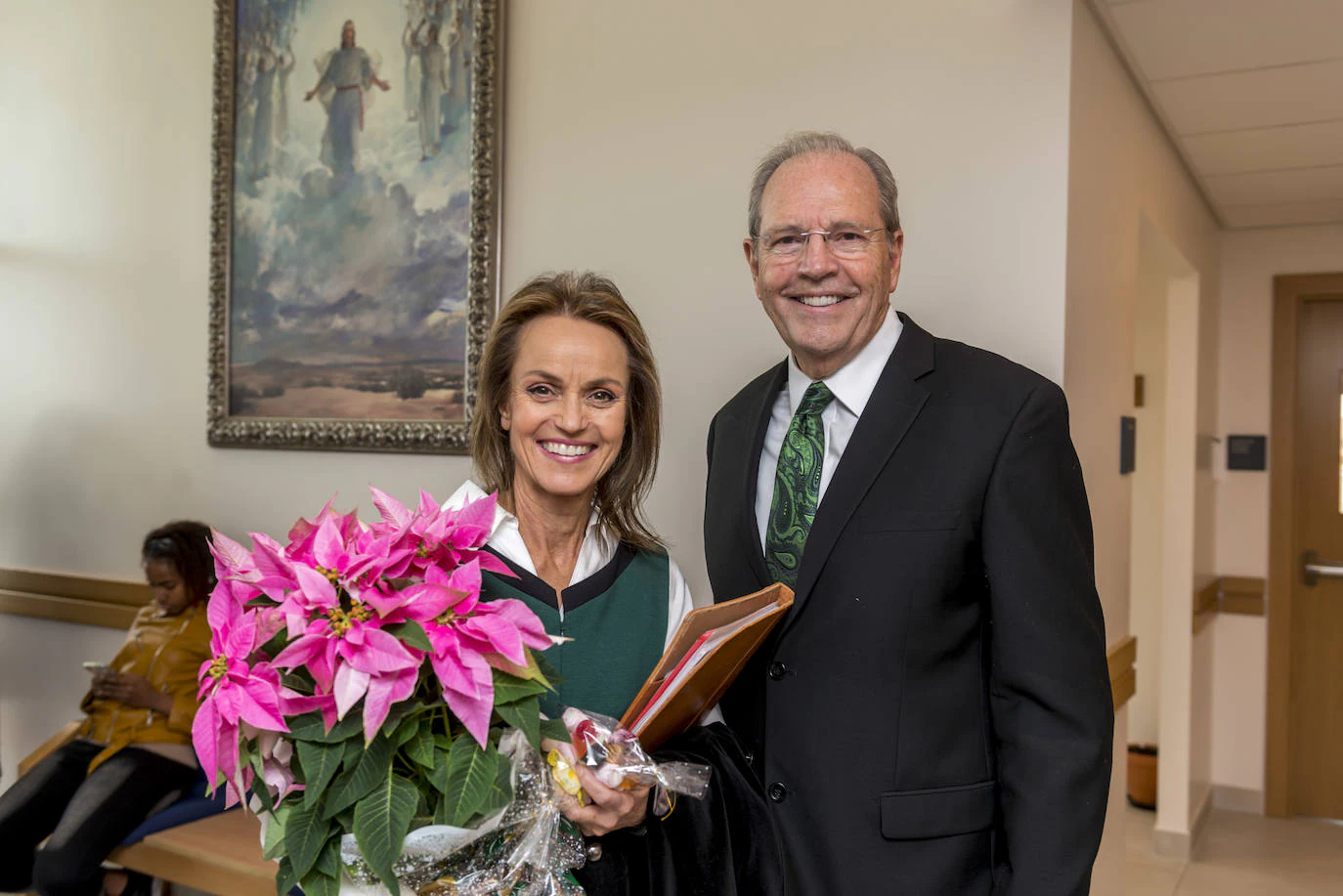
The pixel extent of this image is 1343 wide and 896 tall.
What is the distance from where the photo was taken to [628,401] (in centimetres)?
173

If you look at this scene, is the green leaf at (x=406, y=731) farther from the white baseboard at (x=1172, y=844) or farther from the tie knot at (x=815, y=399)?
the white baseboard at (x=1172, y=844)

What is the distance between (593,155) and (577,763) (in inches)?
79.6

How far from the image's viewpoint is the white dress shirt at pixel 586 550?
5.22 ft

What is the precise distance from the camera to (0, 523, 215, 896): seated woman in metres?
2.97

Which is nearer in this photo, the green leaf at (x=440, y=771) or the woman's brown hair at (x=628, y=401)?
the green leaf at (x=440, y=771)

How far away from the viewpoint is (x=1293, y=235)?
4.85m

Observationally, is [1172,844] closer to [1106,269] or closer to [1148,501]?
[1148,501]

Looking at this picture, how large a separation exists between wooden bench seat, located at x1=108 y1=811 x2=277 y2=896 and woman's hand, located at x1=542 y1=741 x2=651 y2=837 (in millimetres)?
1787

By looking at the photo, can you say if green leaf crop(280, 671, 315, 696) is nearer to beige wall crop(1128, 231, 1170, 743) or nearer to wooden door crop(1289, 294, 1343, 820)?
beige wall crop(1128, 231, 1170, 743)

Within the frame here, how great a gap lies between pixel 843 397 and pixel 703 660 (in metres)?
0.57

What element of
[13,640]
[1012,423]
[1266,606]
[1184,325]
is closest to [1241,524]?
[1266,606]

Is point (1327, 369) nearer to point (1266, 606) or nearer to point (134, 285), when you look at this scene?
point (1266, 606)

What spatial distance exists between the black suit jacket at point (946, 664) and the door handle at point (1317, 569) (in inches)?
158

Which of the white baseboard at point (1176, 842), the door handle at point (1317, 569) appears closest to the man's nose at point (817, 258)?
the white baseboard at point (1176, 842)
